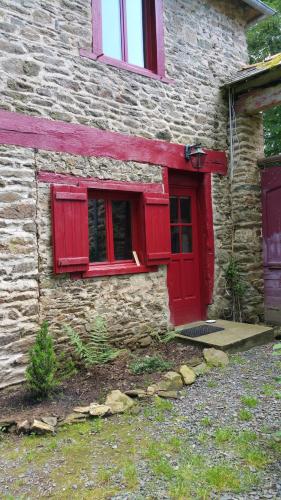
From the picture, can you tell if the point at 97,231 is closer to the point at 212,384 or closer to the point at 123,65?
the point at 123,65

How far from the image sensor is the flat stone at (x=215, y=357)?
4770 millimetres

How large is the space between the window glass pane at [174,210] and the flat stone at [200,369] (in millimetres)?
2451

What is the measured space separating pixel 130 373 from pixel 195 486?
2.13 metres

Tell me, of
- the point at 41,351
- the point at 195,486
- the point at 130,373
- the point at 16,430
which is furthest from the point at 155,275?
the point at 195,486

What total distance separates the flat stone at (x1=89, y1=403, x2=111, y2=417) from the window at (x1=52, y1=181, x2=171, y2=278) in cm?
161

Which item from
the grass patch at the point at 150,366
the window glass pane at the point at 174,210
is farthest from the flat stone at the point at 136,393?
the window glass pane at the point at 174,210

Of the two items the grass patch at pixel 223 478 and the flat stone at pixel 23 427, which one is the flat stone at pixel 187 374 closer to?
the grass patch at pixel 223 478

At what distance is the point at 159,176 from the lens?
19.2 ft

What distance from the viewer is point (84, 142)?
196 inches

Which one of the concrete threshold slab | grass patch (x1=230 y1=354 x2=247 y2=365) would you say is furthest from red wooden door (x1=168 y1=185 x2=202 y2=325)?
grass patch (x1=230 y1=354 x2=247 y2=365)

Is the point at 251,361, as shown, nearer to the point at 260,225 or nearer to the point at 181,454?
the point at 181,454

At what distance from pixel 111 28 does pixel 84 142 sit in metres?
1.79

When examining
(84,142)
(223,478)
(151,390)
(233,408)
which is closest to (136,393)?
(151,390)

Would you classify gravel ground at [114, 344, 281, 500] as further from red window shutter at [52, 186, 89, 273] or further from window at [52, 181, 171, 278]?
red window shutter at [52, 186, 89, 273]
